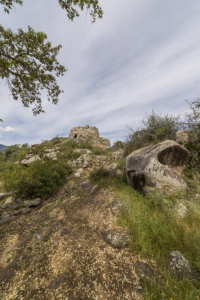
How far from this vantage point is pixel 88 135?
18.8 meters

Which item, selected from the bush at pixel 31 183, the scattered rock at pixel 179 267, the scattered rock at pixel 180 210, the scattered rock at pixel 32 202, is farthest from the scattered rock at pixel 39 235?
the scattered rock at pixel 180 210

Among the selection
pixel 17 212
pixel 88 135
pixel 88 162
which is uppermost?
pixel 88 135

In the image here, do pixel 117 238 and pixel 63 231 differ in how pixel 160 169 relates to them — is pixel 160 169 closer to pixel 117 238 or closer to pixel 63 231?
pixel 117 238

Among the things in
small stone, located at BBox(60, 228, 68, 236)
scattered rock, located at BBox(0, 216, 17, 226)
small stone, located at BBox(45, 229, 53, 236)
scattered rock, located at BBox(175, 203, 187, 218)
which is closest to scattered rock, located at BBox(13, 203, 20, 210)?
scattered rock, located at BBox(0, 216, 17, 226)

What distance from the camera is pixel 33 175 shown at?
17.8ft

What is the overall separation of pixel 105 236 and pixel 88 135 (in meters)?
16.5

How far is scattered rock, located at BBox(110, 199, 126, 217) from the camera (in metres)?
3.89

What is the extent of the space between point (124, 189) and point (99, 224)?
77.2 inches

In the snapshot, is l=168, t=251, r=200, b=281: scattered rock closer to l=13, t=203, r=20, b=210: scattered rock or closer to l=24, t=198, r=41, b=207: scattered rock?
l=24, t=198, r=41, b=207: scattered rock

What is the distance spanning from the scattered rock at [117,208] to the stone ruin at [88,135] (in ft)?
44.9

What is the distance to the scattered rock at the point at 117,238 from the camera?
113 inches

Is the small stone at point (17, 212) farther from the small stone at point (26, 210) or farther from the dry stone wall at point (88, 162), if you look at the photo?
the dry stone wall at point (88, 162)

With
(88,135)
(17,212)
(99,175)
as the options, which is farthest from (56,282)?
(88,135)

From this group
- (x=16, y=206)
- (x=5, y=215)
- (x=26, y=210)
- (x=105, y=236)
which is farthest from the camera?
(x=16, y=206)
